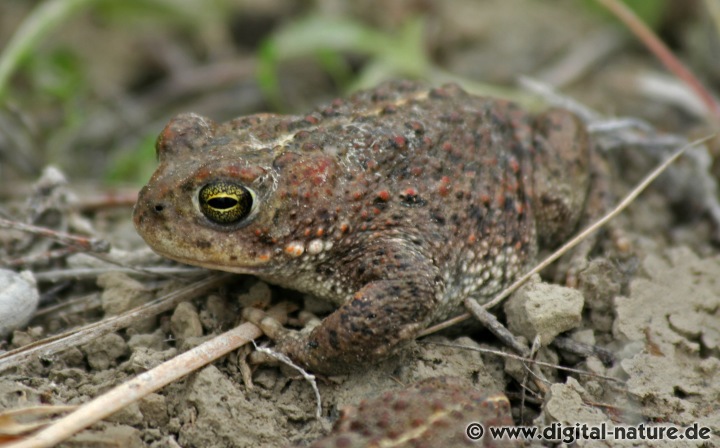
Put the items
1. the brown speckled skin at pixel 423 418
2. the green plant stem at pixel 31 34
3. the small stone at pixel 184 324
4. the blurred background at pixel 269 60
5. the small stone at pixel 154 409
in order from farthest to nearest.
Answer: the blurred background at pixel 269 60
the green plant stem at pixel 31 34
the small stone at pixel 184 324
the small stone at pixel 154 409
the brown speckled skin at pixel 423 418

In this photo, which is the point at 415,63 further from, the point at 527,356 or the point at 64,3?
the point at 527,356

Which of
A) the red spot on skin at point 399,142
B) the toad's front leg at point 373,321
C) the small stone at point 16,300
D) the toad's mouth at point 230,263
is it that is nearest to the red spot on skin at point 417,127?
the red spot on skin at point 399,142

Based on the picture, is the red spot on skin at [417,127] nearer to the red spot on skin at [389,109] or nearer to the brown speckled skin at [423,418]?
the red spot on skin at [389,109]

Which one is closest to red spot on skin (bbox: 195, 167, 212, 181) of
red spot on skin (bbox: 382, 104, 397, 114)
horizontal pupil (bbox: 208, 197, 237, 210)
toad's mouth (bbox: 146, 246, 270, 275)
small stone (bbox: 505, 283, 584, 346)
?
horizontal pupil (bbox: 208, 197, 237, 210)

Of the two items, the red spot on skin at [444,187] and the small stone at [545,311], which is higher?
the red spot on skin at [444,187]

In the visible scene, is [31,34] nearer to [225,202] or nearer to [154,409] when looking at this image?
Answer: [225,202]

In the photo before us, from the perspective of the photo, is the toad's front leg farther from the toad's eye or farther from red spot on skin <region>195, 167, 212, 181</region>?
red spot on skin <region>195, 167, 212, 181</region>

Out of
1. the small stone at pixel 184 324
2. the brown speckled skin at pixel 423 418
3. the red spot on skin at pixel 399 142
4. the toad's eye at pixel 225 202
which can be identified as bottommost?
the brown speckled skin at pixel 423 418
